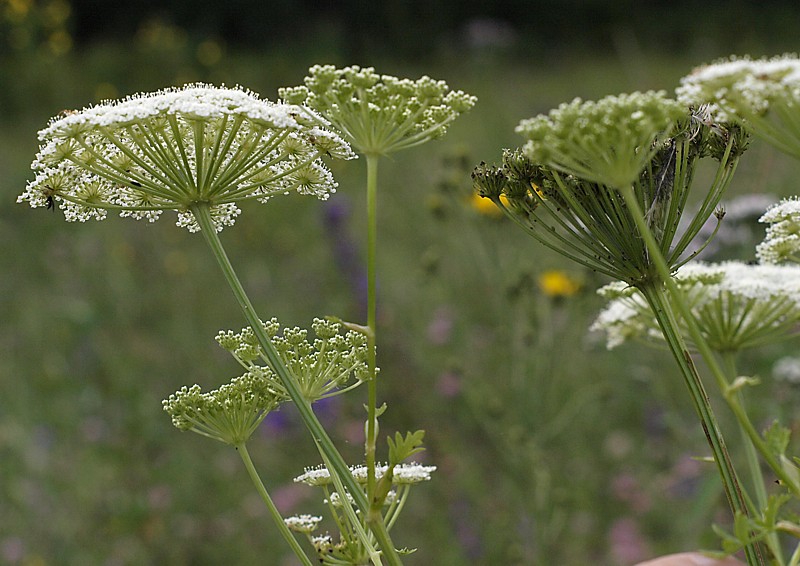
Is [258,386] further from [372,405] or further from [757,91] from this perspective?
[757,91]

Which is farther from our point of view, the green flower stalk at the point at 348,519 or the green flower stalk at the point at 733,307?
the green flower stalk at the point at 733,307

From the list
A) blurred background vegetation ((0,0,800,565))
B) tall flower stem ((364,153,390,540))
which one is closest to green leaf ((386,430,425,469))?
tall flower stem ((364,153,390,540))

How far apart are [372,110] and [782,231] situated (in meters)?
0.46

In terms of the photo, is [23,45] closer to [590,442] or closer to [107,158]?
[590,442]

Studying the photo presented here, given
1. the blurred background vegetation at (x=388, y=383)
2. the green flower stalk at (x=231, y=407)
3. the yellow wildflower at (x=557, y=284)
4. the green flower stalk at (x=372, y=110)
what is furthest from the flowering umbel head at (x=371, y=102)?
the yellow wildflower at (x=557, y=284)

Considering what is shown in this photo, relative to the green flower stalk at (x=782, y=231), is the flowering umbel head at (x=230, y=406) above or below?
below

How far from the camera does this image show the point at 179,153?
2.89 ft

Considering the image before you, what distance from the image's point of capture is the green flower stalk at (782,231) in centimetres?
87

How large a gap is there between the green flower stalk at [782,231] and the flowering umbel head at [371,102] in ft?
1.09

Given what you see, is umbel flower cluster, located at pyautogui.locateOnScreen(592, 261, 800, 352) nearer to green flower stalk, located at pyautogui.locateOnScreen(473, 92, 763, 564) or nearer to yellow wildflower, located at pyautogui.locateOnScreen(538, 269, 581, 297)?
green flower stalk, located at pyautogui.locateOnScreen(473, 92, 763, 564)

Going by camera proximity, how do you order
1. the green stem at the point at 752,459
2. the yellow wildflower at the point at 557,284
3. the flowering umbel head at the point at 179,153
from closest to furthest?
1. the green stem at the point at 752,459
2. the flowering umbel head at the point at 179,153
3. the yellow wildflower at the point at 557,284

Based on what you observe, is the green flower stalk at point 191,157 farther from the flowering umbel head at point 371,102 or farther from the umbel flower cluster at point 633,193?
the umbel flower cluster at point 633,193

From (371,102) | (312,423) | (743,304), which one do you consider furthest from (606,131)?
(743,304)

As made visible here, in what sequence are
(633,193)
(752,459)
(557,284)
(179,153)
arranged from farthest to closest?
(557,284) → (752,459) → (179,153) → (633,193)
